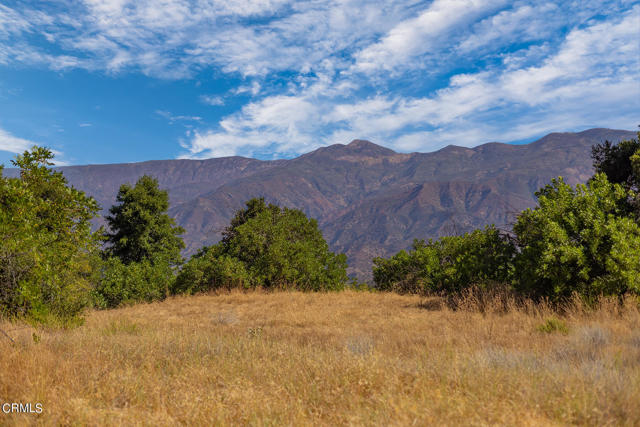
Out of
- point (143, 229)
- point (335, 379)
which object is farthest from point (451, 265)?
point (143, 229)

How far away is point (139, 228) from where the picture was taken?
26.7 metres

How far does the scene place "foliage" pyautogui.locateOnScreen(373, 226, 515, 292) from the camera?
1364 cm

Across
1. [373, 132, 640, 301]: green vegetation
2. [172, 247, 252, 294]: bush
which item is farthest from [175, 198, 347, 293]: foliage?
[373, 132, 640, 301]: green vegetation

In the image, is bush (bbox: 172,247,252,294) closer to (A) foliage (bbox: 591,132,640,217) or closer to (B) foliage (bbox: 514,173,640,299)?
(B) foliage (bbox: 514,173,640,299)

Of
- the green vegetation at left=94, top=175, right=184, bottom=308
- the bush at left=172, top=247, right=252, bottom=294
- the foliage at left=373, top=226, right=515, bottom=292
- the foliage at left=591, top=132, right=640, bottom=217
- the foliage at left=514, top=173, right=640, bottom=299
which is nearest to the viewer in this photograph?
the foliage at left=514, top=173, right=640, bottom=299

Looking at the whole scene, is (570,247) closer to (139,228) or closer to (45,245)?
(45,245)

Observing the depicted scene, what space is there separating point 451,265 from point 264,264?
9.70 meters

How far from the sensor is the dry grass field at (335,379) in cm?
352

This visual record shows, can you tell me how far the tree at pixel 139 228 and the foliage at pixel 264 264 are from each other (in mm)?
7056

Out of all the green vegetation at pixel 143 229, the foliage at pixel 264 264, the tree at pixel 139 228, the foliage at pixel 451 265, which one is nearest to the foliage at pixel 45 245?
the foliage at pixel 264 264

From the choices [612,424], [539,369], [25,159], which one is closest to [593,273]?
[539,369]

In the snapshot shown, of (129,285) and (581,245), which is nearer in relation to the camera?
(581,245)

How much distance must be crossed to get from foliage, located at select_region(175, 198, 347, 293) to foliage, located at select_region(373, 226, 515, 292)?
11.4 feet

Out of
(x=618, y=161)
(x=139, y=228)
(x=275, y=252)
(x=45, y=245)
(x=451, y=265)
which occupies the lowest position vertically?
(x=451, y=265)
